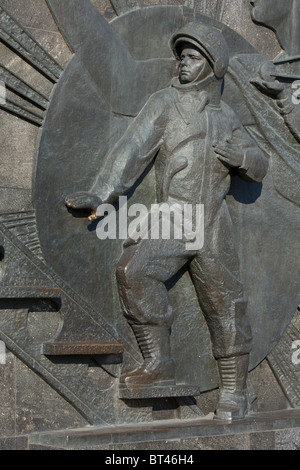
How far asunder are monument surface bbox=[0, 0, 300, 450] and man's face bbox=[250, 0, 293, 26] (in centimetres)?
2

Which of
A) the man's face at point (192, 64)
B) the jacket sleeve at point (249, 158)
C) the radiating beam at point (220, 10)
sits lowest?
the jacket sleeve at point (249, 158)

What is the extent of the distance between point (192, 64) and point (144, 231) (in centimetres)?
131

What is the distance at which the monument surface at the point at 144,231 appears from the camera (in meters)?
6.88

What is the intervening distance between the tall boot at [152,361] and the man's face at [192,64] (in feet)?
6.19

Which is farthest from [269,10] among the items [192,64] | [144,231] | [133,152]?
[144,231]

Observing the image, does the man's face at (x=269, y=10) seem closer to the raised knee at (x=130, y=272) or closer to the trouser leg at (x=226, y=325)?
the trouser leg at (x=226, y=325)

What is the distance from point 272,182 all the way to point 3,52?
101 inches

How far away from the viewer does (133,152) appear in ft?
23.9

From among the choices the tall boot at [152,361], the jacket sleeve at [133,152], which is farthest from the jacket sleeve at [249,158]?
the tall boot at [152,361]

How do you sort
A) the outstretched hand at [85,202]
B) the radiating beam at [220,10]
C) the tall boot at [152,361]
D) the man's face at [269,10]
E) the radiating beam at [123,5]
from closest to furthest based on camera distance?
the outstretched hand at [85,202] → the tall boot at [152,361] → the radiating beam at [123,5] → the radiating beam at [220,10] → the man's face at [269,10]

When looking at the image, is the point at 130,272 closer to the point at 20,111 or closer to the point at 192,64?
the point at 20,111

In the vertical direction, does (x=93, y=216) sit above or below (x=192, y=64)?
below

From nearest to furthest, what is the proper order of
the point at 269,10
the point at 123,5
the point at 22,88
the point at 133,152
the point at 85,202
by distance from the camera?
the point at 22,88
the point at 85,202
the point at 133,152
the point at 123,5
the point at 269,10

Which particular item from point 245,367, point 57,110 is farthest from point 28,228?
point 245,367
